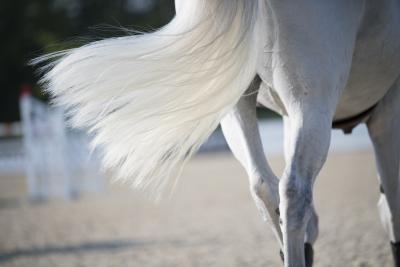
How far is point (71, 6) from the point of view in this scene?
3366 centimetres

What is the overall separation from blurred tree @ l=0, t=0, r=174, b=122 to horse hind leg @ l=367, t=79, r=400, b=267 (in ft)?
91.7

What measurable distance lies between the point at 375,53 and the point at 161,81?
31.5 inches

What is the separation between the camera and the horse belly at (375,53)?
94.6 inches

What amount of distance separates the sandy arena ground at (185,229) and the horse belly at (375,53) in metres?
1.63

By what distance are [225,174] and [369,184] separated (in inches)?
173

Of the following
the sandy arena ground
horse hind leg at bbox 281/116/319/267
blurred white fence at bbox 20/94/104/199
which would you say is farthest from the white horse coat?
blurred white fence at bbox 20/94/104/199

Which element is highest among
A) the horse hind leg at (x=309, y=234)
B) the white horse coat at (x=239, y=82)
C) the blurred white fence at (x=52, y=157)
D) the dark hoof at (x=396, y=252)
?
the white horse coat at (x=239, y=82)

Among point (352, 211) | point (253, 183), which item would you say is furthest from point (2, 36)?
point (253, 183)

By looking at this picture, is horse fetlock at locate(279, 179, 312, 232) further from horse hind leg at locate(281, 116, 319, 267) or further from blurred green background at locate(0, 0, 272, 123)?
blurred green background at locate(0, 0, 272, 123)

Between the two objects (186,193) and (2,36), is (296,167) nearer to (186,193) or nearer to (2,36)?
(186,193)

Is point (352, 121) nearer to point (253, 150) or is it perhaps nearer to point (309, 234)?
point (309, 234)

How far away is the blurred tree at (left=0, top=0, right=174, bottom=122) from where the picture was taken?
3081 centimetres

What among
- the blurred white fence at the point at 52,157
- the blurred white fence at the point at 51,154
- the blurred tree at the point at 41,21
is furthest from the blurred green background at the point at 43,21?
the blurred white fence at the point at 51,154

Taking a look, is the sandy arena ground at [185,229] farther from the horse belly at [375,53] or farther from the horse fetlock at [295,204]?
the horse fetlock at [295,204]
